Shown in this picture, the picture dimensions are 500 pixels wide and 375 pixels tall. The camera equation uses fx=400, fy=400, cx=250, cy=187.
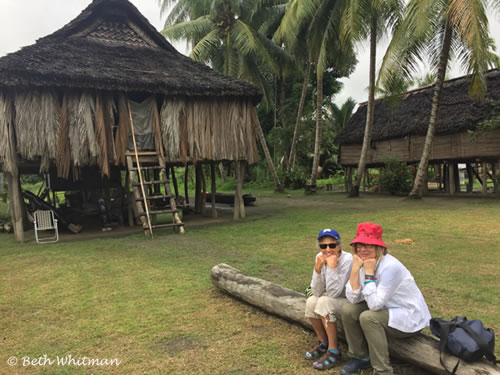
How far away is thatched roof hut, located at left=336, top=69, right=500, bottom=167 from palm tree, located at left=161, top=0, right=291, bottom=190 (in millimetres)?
6112

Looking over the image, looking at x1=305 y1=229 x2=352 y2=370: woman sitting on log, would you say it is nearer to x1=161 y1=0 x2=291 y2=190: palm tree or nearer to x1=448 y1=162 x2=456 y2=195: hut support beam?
x1=161 y1=0 x2=291 y2=190: palm tree

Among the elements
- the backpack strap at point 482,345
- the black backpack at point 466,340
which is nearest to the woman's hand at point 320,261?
the black backpack at point 466,340

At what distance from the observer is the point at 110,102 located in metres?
10.7

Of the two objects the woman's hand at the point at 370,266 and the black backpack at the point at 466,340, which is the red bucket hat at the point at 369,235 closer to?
the woman's hand at the point at 370,266

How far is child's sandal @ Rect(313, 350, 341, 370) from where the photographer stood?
3.23 meters

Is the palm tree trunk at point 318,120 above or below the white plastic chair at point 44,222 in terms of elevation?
above

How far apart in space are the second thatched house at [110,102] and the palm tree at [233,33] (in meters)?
6.54

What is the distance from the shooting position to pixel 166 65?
12.1m

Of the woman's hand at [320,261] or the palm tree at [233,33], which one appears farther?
the palm tree at [233,33]

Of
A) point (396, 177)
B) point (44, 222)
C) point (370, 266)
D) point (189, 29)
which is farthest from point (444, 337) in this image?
point (189, 29)

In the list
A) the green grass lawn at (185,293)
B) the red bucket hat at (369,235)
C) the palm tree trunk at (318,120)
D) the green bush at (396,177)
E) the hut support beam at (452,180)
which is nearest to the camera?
the red bucket hat at (369,235)

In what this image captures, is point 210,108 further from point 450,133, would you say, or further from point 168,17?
point 168,17

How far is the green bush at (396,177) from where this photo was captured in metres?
19.7

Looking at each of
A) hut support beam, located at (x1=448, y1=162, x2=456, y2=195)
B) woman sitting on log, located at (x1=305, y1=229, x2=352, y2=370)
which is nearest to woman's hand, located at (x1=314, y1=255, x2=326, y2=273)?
woman sitting on log, located at (x1=305, y1=229, x2=352, y2=370)
